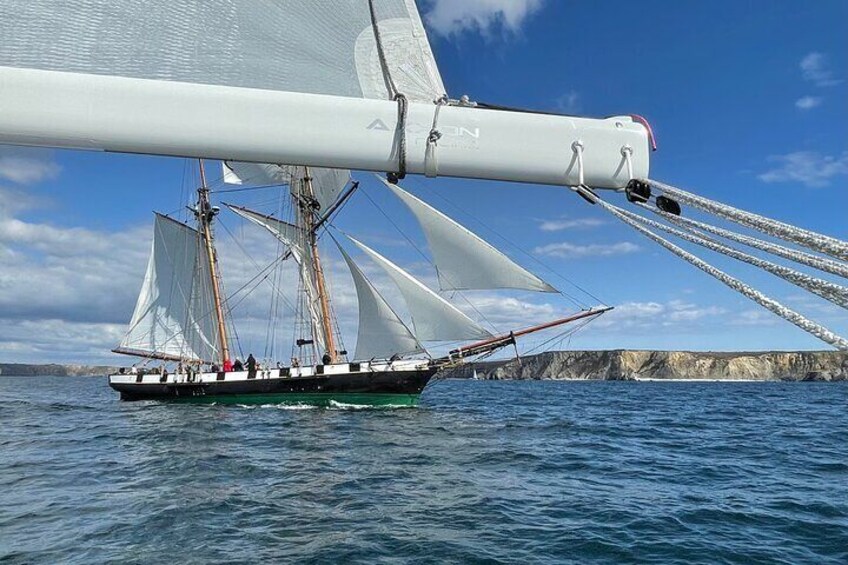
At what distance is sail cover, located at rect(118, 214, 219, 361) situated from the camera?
44.3 metres

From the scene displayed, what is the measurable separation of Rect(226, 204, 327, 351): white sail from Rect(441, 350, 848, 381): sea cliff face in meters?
96.2

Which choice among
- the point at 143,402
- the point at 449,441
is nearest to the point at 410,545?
the point at 449,441

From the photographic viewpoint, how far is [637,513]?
9773 mm

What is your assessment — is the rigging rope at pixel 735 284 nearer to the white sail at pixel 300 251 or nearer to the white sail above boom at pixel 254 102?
the white sail above boom at pixel 254 102

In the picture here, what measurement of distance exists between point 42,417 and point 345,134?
33991mm

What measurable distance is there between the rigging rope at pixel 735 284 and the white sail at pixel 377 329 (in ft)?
105

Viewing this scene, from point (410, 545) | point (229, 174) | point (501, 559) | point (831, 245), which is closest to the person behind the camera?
point (831, 245)

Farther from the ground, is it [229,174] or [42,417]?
[229,174]

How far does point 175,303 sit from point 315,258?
12.4m

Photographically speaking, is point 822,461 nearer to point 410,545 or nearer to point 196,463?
point 410,545

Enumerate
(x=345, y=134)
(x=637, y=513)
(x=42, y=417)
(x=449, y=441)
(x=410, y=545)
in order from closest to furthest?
(x=345, y=134), (x=410, y=545), (x=637, y=513), (x=449, y=441), (x=42, y=417)

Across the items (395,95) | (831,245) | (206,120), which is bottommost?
(831,245)

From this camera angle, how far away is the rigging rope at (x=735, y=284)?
2.79m

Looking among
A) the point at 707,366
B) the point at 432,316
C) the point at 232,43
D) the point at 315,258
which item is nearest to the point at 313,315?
the point at 315,258
